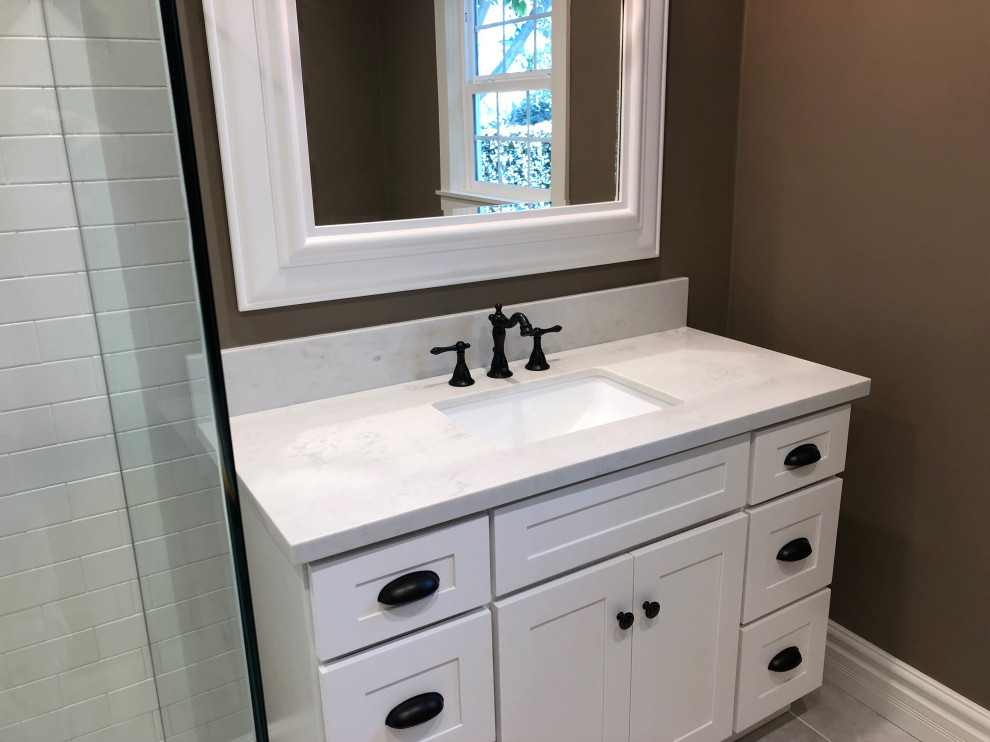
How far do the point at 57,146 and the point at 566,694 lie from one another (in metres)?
1.25

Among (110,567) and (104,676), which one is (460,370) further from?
(104,676)

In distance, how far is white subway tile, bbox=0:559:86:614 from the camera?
1.43 metres

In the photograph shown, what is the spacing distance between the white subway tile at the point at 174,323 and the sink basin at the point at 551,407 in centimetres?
55

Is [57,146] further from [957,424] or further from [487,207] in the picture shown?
[957,424]

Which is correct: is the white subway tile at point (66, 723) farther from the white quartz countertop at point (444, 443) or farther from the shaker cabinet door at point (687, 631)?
the shaker cabinet door at point (687, 631)

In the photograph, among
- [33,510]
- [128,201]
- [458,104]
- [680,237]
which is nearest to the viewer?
[128,201]

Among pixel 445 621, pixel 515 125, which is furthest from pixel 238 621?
pixel 515 125

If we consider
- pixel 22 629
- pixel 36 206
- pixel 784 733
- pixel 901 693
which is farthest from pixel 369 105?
pixel 901 693

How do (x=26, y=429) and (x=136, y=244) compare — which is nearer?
(x=136, y=244)

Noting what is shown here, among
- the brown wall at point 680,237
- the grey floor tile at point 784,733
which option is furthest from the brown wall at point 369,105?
the grey floor tile at point 784,733

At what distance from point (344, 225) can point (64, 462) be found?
0.67 metres

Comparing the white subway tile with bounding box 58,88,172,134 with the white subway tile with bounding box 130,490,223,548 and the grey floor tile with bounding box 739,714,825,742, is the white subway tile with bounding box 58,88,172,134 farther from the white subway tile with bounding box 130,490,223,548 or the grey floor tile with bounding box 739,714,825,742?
the grey floor tile with bounding box 739,714,825,742

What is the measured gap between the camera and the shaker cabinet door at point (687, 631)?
1497 millimetres

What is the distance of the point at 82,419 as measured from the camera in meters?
1.46
